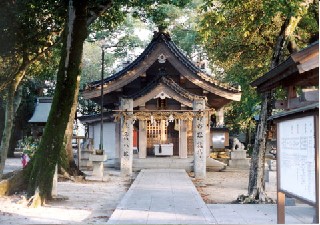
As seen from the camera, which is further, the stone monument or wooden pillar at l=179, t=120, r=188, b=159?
the stone monument

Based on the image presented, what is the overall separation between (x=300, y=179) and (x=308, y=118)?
3.40ft

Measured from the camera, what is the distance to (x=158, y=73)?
23.6m

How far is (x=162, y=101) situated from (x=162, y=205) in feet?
41.0

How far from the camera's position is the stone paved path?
9172 mm

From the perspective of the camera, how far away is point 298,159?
22.9ft

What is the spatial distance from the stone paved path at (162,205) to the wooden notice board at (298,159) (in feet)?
7.19

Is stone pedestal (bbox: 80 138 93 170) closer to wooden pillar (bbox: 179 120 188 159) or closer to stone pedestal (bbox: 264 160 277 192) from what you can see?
wooden pillar (bbox: 179 120 188 159)

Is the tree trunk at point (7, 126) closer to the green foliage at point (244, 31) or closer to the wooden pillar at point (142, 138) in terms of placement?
the wooden pillar at point (142, 138)

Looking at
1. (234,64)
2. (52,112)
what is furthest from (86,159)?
(52,112)

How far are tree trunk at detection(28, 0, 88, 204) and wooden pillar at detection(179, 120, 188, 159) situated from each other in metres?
11.5

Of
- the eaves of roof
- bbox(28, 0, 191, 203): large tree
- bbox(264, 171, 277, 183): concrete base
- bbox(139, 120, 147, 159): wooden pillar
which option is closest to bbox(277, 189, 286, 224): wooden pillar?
the eaves of roof

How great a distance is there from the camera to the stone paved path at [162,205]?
917 cm

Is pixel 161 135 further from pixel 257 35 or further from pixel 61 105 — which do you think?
pixel 61 105

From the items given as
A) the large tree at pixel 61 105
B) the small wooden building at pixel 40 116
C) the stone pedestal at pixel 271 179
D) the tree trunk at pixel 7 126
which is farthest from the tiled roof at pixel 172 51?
the small wooden building at pixel 40 116
